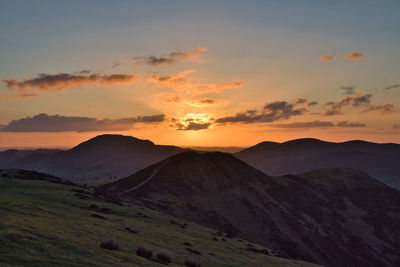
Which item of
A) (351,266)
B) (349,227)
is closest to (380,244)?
(349,227)

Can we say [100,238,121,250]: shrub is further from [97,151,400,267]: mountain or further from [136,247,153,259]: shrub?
[97,151,400,267]: mountain

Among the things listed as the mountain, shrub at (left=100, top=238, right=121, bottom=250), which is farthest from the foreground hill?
the mountain

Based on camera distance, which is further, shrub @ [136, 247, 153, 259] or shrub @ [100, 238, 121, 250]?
shrub @ [136, 247, 153, 259]

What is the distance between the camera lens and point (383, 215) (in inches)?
7657

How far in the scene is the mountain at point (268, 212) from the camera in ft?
447

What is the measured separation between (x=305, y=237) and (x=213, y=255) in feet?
376

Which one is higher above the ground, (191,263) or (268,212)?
(191,263)

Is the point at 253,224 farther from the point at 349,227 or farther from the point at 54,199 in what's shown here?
the point at 54,199

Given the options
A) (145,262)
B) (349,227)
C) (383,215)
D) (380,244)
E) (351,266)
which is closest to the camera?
(145,262)

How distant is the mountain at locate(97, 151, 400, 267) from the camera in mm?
136250

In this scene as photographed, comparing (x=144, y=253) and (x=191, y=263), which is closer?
(x=144, y=253)

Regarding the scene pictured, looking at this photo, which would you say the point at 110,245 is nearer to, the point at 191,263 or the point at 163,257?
the point at 163,257

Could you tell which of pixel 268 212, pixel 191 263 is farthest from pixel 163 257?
pixel 268 212

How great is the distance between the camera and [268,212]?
520 ft
